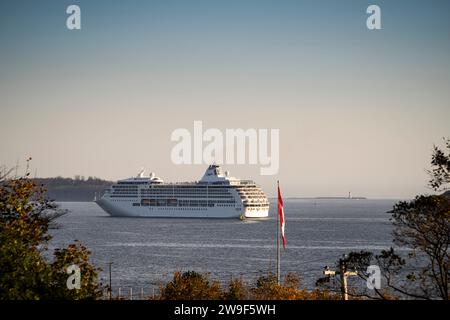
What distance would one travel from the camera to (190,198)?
133m

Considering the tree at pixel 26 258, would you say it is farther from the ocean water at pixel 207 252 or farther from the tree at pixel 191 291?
the ocean water at pixel 207 252

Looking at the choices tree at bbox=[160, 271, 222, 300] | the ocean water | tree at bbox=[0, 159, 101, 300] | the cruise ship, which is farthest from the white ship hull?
tree at bbox=[0, 159, 101, 300]

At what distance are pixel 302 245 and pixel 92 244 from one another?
21946 millimetres

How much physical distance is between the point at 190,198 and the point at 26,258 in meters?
114

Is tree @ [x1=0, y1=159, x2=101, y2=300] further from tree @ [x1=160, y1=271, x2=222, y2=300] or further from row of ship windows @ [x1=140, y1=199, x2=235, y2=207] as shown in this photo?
row of ship windows @ [x1=140, y1=199, x2=235, y2=207]

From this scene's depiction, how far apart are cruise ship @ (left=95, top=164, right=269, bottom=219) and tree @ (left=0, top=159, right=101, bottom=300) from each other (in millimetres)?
105614

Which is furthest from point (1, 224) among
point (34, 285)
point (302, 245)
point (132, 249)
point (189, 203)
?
point (189, 203)

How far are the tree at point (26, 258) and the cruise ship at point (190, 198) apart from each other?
347 feet

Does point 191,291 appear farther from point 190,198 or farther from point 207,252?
point 190,198

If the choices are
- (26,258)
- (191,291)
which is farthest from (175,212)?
(26,258)

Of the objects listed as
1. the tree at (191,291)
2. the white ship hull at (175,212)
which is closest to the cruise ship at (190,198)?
the white ship hull at (175,212)
